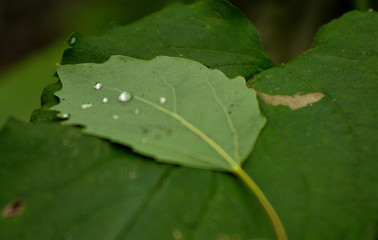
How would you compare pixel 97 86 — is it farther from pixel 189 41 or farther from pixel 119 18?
pixel 119 18

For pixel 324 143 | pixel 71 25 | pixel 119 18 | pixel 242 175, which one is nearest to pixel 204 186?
pixel 242 175

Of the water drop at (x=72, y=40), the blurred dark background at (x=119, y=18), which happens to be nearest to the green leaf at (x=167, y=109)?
the water drop at (x=72, y=40)

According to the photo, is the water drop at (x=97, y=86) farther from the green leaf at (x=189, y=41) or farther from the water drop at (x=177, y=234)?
the water drop at (x=177, y=234)

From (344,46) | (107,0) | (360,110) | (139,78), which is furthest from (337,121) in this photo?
(107,0)

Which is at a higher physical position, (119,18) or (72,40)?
(72,40)

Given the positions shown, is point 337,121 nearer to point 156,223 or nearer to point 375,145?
point 375,145

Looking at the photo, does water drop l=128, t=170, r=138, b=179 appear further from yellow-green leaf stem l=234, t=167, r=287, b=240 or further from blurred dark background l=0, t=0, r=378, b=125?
blurred dark background l=0, t=0, r=378, b=125
